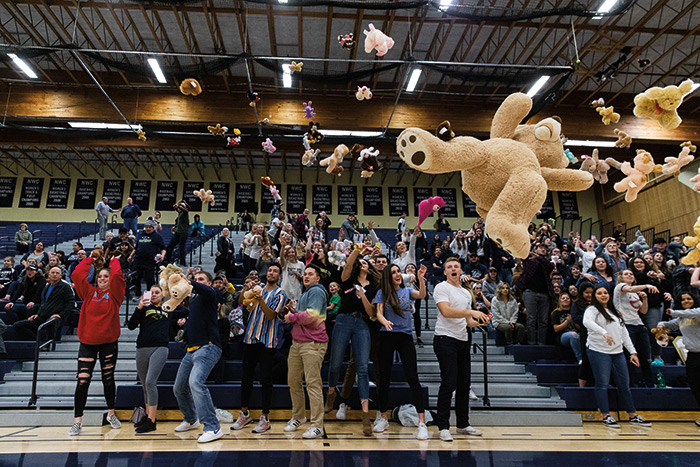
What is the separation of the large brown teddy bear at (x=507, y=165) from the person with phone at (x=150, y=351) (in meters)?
3.51

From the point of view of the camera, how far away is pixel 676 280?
6090 mm

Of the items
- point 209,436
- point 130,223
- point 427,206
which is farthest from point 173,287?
point 130,223

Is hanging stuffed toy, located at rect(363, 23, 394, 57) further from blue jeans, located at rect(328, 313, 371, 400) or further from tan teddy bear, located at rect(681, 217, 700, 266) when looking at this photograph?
tan teddy bear, located at rect(681, 217, 700, 266)

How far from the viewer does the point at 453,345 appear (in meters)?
4.39

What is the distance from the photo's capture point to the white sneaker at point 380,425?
4.57m

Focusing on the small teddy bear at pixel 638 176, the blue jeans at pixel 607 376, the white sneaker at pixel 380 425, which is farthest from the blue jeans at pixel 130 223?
the small teddy bear at pixel 638 176

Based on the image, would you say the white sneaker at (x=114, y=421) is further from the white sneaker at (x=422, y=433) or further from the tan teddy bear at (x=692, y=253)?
the tan teddy bear at (x=692, y=253)

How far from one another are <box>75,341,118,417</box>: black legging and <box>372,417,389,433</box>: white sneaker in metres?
2.58

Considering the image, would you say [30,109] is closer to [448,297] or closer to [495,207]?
[448,297]

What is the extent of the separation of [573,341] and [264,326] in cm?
395

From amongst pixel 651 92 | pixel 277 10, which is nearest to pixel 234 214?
pixel 277 10

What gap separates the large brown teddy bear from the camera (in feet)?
6.08

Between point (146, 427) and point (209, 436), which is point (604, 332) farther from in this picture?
point (146, 427)

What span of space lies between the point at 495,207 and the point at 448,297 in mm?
2574
